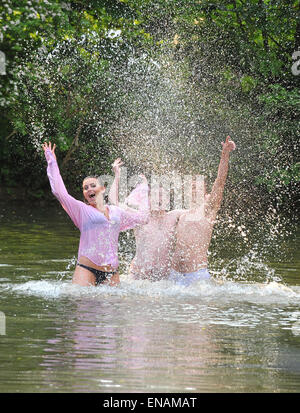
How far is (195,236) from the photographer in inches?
458

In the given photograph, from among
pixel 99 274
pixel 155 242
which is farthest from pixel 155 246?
pixel 99 274

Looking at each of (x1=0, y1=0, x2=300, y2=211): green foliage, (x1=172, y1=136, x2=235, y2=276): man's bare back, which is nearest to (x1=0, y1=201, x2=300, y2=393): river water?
(x1=172, y1=136, x2=235, y2=276): man's bare back

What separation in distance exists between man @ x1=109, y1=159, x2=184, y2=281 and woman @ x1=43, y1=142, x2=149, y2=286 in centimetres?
24

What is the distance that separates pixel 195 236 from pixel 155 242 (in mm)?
495

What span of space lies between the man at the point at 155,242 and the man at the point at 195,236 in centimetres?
11

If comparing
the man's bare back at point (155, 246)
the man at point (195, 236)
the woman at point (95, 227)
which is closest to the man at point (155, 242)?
the man's bare back at point (155, 246)

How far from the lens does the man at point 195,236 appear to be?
11.6 meters

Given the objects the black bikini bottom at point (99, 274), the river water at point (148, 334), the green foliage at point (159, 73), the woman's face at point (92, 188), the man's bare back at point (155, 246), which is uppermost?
the green foliage at point (159, 73)

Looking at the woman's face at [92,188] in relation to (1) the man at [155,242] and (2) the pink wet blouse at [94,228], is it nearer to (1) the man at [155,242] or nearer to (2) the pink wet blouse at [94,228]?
(2) the pink wet blouse at [94,228]

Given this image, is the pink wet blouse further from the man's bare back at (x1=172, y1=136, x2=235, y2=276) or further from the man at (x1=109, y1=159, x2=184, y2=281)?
the man's bare back at (x1=172, y1=136, x2=235, y2=276)

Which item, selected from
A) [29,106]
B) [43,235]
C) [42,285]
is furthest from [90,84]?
[42,285]

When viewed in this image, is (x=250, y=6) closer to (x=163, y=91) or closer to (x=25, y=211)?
(x=163, y=91)

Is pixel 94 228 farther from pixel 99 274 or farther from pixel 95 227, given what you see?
pixel 99 274

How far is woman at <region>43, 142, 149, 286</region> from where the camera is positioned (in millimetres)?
11164
